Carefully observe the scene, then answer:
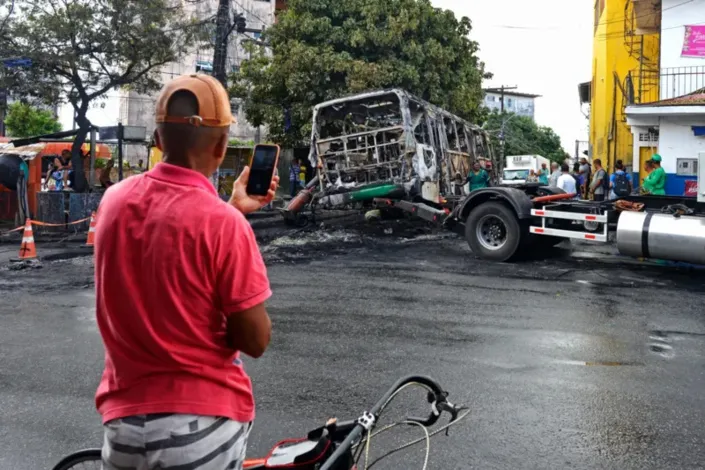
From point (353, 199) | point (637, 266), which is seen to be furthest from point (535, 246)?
point (353, 199)

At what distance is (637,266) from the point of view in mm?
11391

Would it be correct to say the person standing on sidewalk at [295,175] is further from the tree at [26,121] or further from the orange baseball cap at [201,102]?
the tree at [26,121]

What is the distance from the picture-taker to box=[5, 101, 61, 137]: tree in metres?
39.4

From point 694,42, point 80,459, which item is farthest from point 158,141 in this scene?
point 694,42

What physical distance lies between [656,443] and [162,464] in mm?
3474

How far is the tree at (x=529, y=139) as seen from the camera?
69000 mm

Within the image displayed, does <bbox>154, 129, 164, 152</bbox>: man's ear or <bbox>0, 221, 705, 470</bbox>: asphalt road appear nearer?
<bbox>154, 129, 164, 152</bbox>: man's ear

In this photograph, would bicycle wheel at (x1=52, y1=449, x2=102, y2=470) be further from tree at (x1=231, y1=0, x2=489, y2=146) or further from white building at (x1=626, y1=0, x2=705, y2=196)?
white building at (x1=626, y1=0, x2=705, y2=196)

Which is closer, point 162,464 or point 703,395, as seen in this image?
point 162,464

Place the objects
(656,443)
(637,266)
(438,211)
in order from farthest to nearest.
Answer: (438,211) → (637,266) → (656,443)

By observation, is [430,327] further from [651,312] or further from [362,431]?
[362,431]

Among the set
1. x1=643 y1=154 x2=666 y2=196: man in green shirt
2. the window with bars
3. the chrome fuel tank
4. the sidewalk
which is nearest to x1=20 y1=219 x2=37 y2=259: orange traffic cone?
the sidewalk

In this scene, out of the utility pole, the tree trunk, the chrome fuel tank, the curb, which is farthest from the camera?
the tree trunk

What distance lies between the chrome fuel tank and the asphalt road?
431mm
